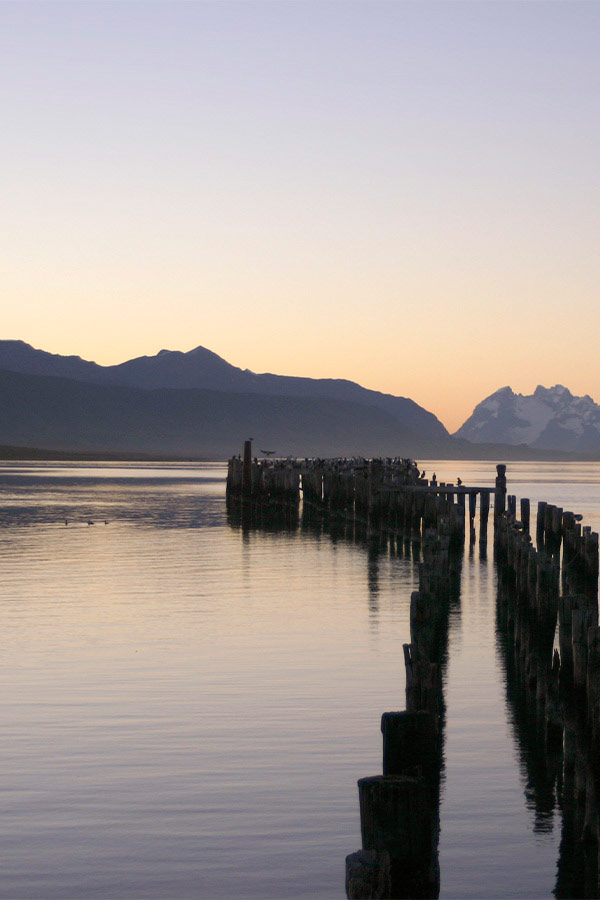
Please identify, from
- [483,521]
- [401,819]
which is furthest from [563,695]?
[483,521]

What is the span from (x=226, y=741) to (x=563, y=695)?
10.5 feet

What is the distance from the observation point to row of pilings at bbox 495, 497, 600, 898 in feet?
28.3

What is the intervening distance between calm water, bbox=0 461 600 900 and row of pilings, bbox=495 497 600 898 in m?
0.23

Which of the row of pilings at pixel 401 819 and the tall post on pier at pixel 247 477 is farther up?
the tall post on pier at pixel 247 477

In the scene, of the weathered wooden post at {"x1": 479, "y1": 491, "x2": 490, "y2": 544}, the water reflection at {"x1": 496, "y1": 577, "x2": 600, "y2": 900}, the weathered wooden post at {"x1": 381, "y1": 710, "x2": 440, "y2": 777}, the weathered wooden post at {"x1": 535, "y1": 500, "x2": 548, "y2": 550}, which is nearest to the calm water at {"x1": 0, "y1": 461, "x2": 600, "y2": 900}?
the water reflection at {"x1": 496, "y1": 577, "x2": 600, "y2": 900}

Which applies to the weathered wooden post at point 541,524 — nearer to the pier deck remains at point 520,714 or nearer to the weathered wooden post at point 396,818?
the pier deck remains at point 520,714

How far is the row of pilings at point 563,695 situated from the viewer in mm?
8625

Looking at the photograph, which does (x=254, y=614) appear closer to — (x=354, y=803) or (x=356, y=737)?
(x=356, y=737)

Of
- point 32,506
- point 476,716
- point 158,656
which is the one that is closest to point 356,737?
point 476,716

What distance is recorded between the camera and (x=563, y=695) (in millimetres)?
10688

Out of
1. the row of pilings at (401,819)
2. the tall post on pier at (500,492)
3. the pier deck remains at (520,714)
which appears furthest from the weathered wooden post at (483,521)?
the row of pilings at (401,819)

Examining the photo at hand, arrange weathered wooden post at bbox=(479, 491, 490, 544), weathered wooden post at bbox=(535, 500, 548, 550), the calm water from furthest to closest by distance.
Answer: weathered wooden post at bbox=(479, 491, 490, 544)
weathered wooden post at bbox=(535, 500, 548, 550)
the calm water

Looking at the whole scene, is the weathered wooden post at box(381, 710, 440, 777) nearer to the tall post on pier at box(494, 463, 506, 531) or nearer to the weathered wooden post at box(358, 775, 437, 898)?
the weathered wooden post at box(358, 775, 437, 898)

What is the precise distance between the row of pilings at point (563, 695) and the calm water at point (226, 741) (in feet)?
0.76
